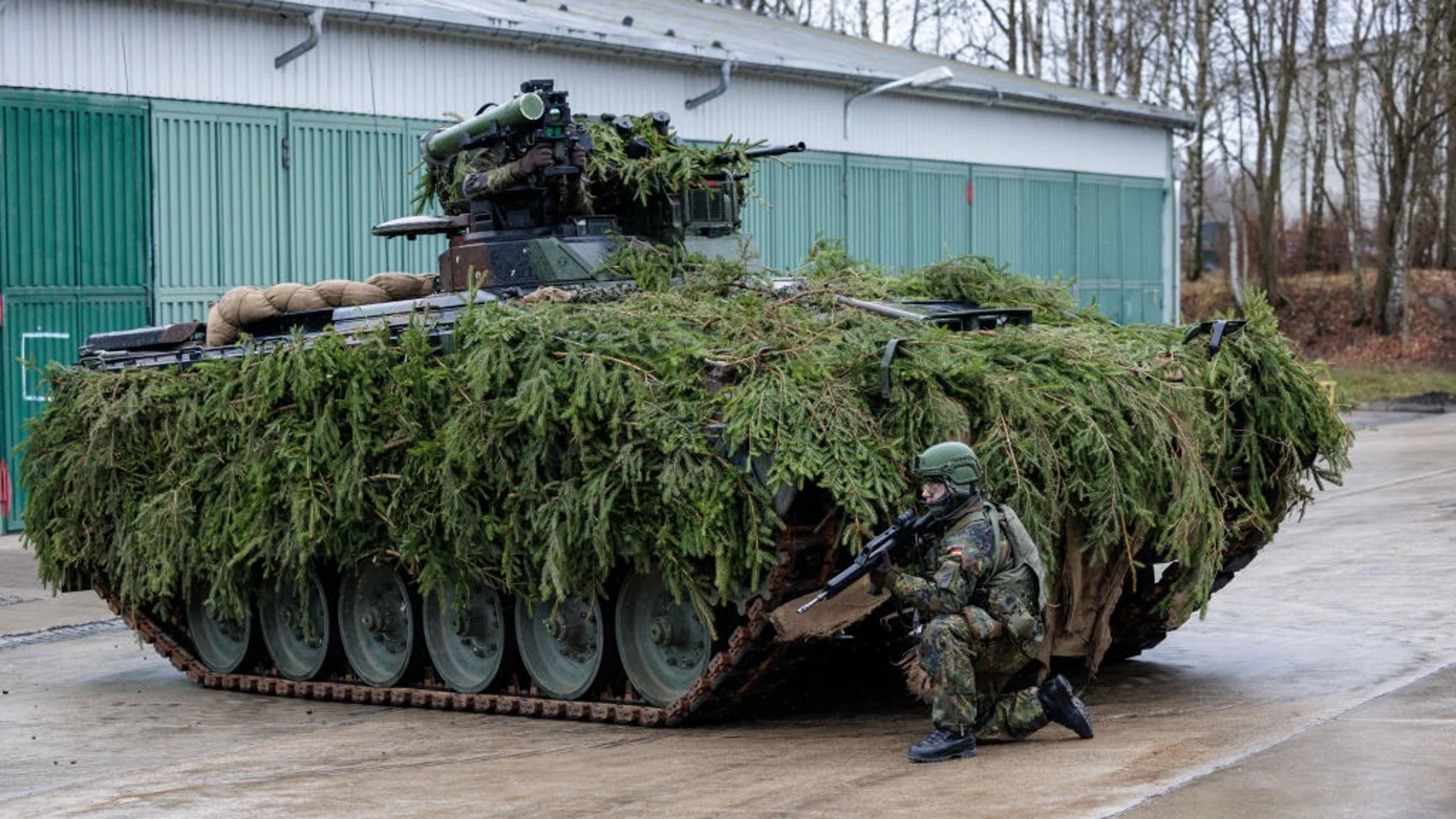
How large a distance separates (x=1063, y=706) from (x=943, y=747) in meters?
0.67

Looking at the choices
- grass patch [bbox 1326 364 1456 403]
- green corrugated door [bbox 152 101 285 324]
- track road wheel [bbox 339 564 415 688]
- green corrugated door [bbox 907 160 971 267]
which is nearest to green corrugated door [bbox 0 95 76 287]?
green corrugated door [bbox 152 101 285 324]

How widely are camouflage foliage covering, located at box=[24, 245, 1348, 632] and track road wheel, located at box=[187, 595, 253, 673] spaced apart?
17.0 inches

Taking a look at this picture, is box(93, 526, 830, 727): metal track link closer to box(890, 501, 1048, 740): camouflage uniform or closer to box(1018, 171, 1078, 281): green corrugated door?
box(890, 501, 1048, 740): camouflage uniform

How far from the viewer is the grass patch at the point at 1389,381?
31972mm

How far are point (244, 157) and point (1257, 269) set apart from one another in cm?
3126

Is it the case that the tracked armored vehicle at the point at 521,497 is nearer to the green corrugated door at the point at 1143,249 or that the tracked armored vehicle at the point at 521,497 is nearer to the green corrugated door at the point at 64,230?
the green corrugated door at the point at 64,230

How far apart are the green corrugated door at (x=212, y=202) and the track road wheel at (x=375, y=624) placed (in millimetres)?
7753

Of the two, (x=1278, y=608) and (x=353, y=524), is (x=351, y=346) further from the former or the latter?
(x=1278, y=608)

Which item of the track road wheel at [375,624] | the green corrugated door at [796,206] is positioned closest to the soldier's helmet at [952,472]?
the track road wheel at [375,624]

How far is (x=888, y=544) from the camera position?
9.00 meters

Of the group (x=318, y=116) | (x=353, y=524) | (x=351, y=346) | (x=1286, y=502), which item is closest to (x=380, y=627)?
(x=353, y=524)

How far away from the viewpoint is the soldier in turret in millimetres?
8820

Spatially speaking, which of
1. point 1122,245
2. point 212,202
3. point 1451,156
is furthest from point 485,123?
point 1451,156

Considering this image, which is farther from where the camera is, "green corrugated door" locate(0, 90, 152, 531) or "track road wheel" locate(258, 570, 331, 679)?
"green corrugated door" locate(0, 90, 152, 531)
